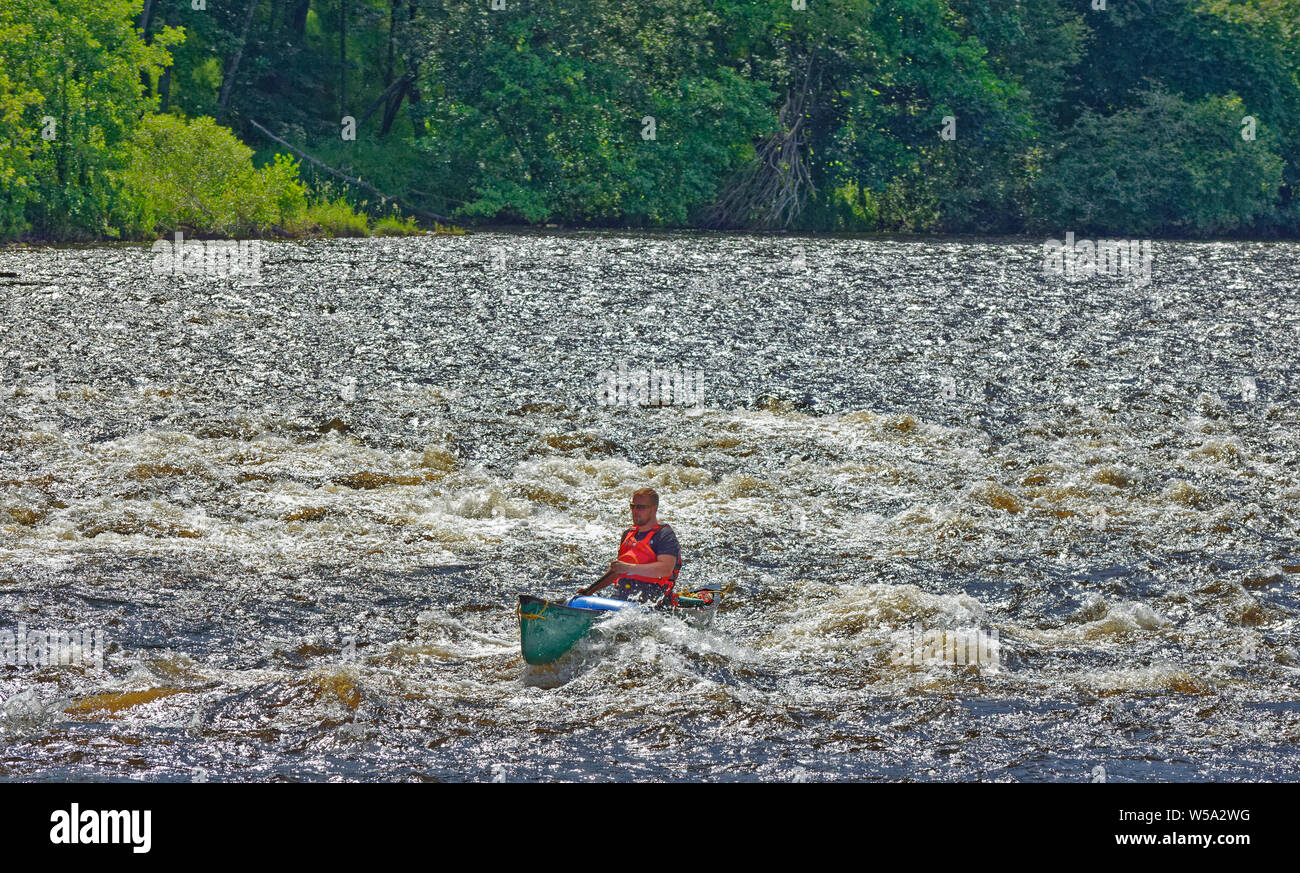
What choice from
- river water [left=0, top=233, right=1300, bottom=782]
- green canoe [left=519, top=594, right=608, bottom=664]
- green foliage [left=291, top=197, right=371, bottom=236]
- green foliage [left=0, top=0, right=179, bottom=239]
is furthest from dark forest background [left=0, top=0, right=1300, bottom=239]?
green canoe [left=519, top=594, right=608, bottom=664]

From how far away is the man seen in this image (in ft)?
45.0

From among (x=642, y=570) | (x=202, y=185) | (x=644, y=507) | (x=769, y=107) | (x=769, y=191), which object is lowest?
(x=642, y=570)

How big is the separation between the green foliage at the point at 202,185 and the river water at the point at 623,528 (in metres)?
12.8

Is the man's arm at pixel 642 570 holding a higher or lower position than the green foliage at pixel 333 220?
lower

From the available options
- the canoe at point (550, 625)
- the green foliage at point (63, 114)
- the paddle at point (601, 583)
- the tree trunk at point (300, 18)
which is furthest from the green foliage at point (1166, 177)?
the canoe at point (550, 625)

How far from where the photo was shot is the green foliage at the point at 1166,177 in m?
61.5

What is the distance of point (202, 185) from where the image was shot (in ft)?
155

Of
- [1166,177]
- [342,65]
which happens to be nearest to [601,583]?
[342,65]

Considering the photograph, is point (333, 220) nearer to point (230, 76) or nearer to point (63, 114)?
point (63, 114)

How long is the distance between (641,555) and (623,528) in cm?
337

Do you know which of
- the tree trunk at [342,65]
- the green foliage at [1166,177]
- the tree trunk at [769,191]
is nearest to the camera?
the tree trunk at [769,191]

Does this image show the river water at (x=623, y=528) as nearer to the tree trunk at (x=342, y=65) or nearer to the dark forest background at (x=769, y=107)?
the dark forest background at (x=769, y=107)

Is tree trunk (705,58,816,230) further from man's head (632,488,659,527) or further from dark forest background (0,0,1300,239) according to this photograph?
man's head (632,488,659,527)

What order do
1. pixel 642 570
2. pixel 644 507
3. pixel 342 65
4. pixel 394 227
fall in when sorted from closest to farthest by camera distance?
1. pixel 642 570
2. pixel 644 507
3. pixel 394 227
4. pixel 342 65
